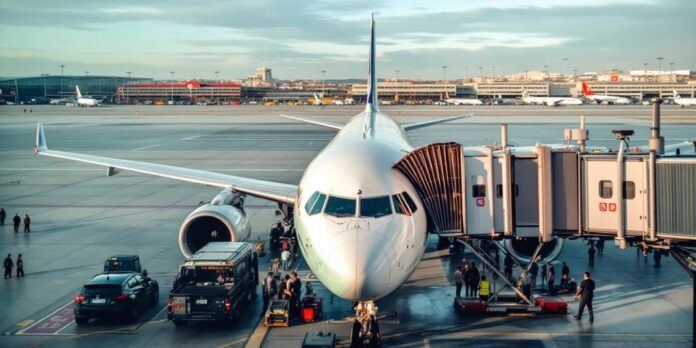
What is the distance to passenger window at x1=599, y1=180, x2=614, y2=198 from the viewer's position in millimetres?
15227

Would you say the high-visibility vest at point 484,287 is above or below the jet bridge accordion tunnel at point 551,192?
below

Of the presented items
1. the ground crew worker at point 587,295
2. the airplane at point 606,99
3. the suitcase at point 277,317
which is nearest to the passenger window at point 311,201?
the suitcase at point 277,317

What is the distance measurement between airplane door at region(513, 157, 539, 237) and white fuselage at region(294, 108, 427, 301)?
9.66 feet

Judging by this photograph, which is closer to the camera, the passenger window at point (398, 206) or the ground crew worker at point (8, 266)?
the passenger window at point (398, 206)

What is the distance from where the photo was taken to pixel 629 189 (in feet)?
49.1

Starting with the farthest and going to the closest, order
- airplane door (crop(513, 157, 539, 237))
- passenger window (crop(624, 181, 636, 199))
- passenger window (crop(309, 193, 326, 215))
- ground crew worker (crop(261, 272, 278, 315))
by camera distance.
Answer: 1. ground crew worker (crop(261, 272, 278, 315))
2. airplane door (crop(513, 157, 539, 237))
3. passenger window (crop(624, 181, 636, 199))
4. passenger window (crop(309, 193, 326, 215))

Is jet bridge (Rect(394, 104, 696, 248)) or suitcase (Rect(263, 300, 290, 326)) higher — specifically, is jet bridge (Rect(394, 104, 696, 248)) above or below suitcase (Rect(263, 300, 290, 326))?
above

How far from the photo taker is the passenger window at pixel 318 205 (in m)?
13.6

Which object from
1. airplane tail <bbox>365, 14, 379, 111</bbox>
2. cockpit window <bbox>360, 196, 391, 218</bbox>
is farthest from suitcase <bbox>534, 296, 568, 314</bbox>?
airplane tail <bbox>365, 14, 379, 111</bbox>

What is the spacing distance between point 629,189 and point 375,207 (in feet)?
21.1

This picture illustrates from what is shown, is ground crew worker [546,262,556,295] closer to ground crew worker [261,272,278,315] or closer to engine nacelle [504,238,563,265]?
engine nacelle [504,238,563,265]

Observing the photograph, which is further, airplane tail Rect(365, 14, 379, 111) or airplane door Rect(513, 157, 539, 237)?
airplane tail Rect(365, 14, 379, 111)

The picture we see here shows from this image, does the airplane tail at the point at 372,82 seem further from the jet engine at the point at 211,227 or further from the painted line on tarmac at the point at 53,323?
the painted line on tarmac at the point at 53,323

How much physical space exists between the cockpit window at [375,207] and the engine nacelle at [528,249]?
7.23m
